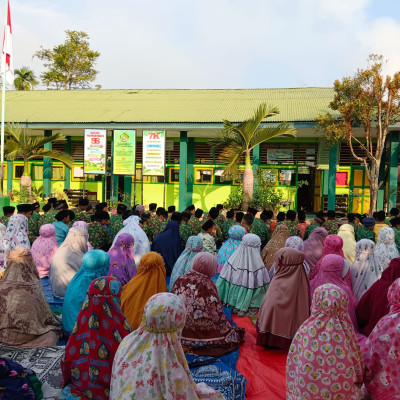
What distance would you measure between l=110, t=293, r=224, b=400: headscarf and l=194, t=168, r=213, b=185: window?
14.2 m

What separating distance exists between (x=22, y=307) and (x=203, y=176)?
42.2 ft

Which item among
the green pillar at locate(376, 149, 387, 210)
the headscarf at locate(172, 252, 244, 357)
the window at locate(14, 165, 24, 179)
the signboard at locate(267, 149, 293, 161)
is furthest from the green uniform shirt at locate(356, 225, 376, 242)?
the window at locate(14, 165, 24, 179)

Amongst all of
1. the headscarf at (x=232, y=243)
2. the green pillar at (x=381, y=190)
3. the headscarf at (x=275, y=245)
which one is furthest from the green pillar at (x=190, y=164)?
the headscarf at (x=275, y=245)

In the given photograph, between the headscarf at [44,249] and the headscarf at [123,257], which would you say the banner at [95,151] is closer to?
the headscarf at [44,249]

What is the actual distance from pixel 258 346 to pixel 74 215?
520 centimetres

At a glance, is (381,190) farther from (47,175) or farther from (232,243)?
(47,175)

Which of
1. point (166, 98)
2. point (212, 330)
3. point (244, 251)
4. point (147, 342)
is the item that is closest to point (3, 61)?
point (166, 98)

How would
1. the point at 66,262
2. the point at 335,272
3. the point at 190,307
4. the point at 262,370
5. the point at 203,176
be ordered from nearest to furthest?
the point at 262,370 → the point at 190,307 → the point at 335,272 → the point at 66,262 → the point at 203,176

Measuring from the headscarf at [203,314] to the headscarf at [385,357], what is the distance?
5.95ft

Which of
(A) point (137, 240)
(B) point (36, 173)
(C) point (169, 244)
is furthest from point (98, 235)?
(B) point (36, 173)

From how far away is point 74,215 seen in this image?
888cm

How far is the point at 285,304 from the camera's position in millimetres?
4996

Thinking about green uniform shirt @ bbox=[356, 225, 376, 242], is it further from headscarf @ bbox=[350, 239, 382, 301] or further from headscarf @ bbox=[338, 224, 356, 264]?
headscarf @ bbox=[350, 239, 382, 301]

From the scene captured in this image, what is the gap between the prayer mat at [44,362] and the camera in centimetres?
391
